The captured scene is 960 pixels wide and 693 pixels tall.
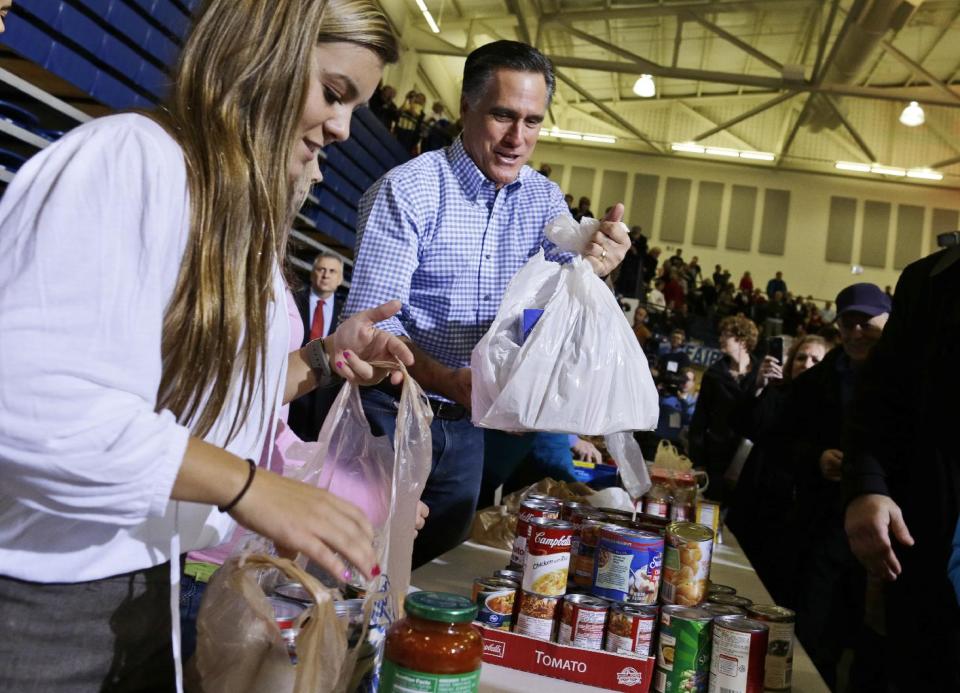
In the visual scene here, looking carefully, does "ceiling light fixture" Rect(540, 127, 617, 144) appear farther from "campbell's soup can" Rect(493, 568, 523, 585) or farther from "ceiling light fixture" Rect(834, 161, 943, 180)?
"campbell's soup can" Rect(493, 568, 523, 585)

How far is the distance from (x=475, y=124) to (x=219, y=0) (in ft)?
3.69

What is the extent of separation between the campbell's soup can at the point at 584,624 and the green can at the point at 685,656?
10 cm

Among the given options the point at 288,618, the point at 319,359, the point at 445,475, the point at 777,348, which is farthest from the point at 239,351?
the point at 777,348

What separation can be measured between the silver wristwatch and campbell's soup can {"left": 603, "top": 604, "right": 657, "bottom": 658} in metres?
0.59

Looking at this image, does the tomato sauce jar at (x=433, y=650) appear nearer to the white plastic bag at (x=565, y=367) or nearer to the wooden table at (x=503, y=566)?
the wooden table at (x=503, y=566)

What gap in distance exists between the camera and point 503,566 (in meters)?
1.84

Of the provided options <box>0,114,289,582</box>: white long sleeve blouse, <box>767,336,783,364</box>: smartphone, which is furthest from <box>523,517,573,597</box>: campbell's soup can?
<box>767,336,783,364</box>: smartphone

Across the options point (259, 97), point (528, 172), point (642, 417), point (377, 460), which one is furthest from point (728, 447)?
point (259, 97)

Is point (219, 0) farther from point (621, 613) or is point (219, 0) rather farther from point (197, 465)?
point (621, 613)

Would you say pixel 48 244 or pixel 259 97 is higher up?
pixel 259 97

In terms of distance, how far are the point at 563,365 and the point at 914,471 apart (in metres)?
0.76

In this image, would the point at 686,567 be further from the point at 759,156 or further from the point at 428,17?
the point at 759,156

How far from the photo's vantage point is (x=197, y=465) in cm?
70

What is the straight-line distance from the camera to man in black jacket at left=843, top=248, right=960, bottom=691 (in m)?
1.49
